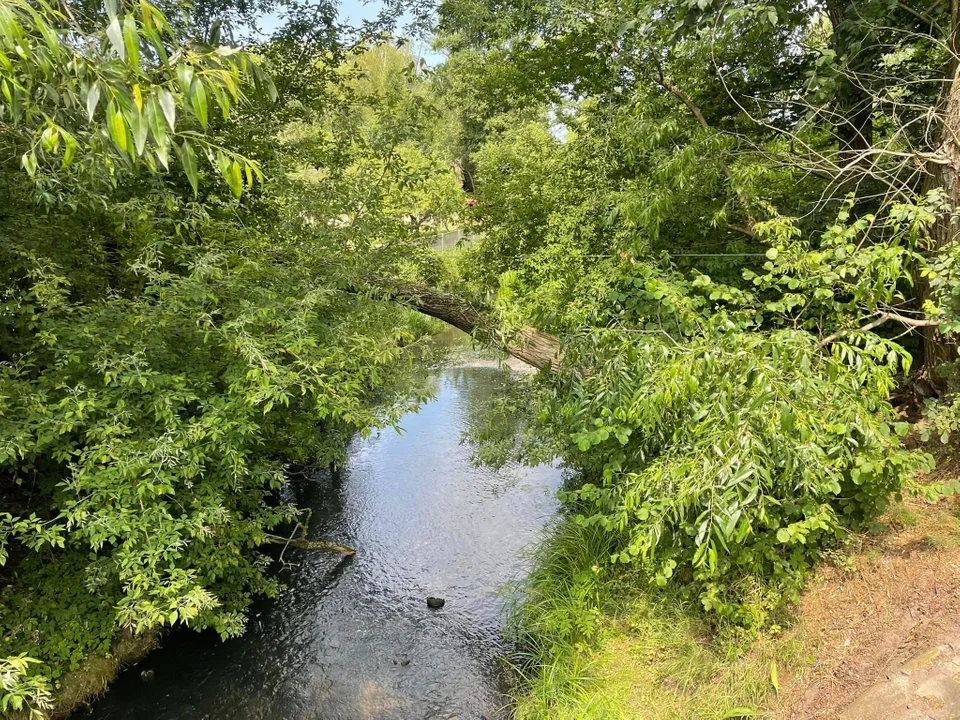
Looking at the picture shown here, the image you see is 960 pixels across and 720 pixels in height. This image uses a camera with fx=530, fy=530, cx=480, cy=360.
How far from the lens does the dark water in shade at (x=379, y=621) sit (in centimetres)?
452

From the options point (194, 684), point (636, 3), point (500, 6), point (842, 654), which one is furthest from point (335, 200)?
point (842, 654)

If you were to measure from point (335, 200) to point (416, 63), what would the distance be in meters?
2.32

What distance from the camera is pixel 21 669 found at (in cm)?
254

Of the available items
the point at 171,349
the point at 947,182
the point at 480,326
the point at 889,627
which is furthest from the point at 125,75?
the point at 480,326

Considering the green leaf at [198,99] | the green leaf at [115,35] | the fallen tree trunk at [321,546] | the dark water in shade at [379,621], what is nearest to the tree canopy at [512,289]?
the green leaf at [198,99]

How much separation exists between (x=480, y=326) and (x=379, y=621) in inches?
131

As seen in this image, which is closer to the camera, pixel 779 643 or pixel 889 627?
pixel 889 627

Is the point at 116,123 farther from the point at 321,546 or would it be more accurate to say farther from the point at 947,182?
the point at 321,546

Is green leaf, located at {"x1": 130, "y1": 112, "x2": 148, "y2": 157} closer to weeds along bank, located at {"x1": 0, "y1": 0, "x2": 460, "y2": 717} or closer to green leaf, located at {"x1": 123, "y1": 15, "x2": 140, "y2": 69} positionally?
green leaf, located at {"x1": 123, "y1": 15, "x2": 140, "y2": 69}

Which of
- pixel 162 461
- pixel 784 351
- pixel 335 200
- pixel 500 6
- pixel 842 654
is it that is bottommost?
pixel 842 654

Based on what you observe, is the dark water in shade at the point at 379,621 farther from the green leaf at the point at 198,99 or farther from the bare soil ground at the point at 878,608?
the green leaf at the point at 198,99

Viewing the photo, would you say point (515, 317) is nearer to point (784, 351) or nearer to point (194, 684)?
point (784, 351)

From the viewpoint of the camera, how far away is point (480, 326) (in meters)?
6.14

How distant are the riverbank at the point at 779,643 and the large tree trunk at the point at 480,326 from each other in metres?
2.25
